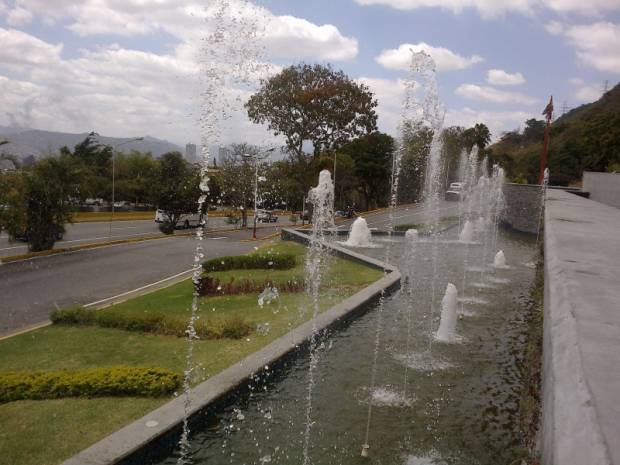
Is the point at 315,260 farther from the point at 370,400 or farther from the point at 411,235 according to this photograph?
the point at 370,400

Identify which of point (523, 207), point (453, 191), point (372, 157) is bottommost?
point (523, 207)

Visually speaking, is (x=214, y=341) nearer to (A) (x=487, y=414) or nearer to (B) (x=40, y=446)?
(B) (x=40, y=446)

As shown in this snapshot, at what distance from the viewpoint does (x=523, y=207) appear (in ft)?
98.3

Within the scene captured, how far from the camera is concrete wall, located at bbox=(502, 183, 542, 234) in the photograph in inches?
1140

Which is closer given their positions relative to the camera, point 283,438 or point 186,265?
point 283,438

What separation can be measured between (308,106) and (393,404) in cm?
2790

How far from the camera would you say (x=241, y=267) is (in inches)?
640

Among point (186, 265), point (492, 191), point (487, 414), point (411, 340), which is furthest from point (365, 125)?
point (487, 414)

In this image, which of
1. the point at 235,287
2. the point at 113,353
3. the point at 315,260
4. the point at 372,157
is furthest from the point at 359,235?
the point at 372,157

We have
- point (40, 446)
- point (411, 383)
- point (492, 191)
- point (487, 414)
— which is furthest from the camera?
point (492, 191)

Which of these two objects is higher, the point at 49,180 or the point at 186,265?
the point at 49,180

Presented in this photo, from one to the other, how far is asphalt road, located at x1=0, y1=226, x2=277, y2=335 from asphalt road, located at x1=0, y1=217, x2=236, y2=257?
120 inches

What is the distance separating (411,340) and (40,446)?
19.1 feet

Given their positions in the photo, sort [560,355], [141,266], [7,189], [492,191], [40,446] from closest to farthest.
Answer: [560,355], [40,446], [141,266], [7,189], [492,191]
